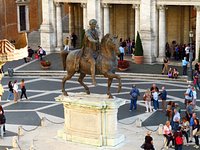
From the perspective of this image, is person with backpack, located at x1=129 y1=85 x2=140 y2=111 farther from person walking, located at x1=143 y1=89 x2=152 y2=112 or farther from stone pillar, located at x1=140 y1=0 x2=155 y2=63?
stone pillar, located at x1=140 y1=0 x2=155 y2=63

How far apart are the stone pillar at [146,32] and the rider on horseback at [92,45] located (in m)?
17.6

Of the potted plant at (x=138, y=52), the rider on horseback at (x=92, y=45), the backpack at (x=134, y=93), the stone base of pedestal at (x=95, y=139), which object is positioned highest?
the rider on horseback at (x=92, y=45)

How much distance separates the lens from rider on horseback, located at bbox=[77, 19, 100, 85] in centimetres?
2242

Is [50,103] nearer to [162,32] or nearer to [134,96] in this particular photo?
[134,96]

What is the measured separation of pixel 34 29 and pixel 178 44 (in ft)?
54.4

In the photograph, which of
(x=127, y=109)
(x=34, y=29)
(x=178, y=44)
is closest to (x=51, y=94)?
(x=127, y=109)

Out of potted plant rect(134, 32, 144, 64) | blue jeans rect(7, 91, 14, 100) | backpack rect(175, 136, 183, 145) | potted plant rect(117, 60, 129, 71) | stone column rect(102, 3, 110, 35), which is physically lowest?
backpack rect(175, 136, 183, 145)

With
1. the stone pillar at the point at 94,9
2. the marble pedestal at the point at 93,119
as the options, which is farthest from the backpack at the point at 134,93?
the stone pillar at the point at 94,9

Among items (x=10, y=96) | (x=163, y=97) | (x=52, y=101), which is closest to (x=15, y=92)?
(x=10, y=96)

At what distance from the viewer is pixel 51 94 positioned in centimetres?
3278

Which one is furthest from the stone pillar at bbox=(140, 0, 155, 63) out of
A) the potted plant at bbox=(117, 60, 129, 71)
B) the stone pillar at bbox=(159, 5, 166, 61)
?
the potted plant at bbox=(117, 60, 129, 71)

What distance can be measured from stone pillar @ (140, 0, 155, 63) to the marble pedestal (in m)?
17.6

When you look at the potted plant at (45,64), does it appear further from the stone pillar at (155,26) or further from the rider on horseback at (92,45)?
the rider on horseback at (92,45)

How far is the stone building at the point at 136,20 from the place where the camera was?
39.8 meters
